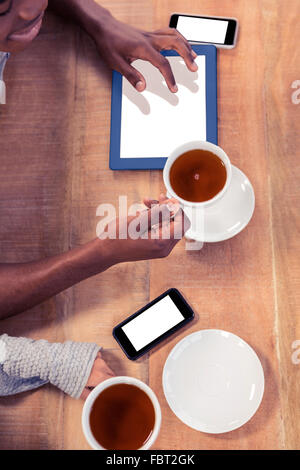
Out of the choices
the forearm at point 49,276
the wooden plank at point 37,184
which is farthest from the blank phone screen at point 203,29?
the forearm at point 49,276

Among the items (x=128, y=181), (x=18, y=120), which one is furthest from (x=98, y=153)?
(x=18, y=120)

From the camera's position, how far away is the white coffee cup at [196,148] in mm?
779

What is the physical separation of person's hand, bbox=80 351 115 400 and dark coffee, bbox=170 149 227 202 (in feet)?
1.14

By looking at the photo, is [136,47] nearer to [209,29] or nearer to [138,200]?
[209,29]

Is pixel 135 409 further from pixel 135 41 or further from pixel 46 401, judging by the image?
pixel 135 41

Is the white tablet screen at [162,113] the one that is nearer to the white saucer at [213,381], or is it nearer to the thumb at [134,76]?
the thumb at [134,76]

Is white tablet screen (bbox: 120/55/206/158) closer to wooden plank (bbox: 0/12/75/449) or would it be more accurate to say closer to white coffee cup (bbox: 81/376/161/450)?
wooden plank (bbox: 0/12/75/449)

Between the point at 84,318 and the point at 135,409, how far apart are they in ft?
0.68

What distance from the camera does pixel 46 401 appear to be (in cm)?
85

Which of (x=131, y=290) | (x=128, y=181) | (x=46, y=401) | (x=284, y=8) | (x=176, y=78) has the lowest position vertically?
(x=46, y=401)

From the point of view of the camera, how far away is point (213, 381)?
819 millimetres

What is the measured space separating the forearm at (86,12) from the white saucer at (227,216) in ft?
1.59

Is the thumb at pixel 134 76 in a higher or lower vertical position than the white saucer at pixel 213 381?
higher

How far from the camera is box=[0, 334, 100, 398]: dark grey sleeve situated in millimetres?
824
